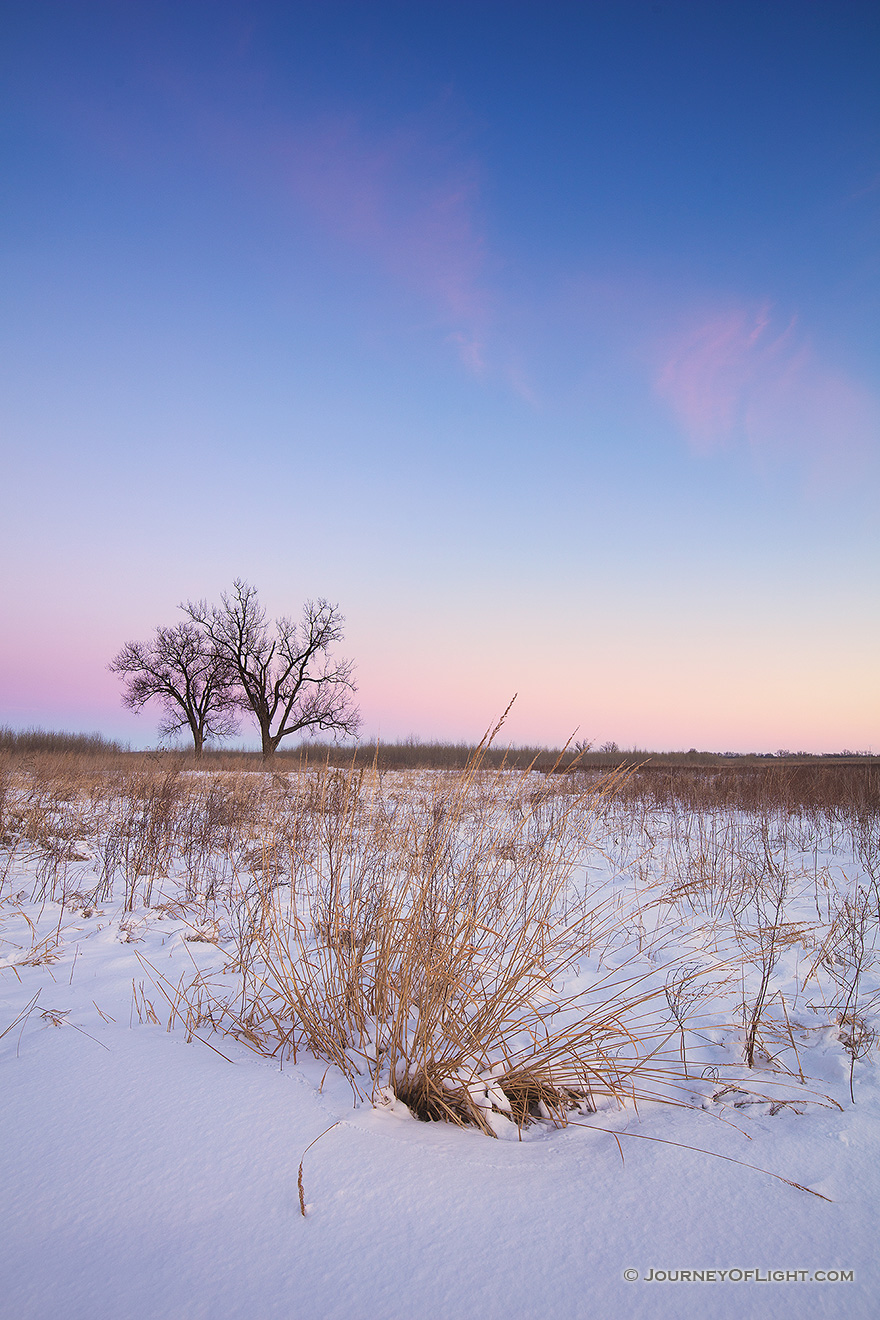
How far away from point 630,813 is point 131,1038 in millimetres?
8440

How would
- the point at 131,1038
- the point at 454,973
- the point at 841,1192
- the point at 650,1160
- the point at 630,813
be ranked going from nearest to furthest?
1. the point at 841,1192
2. the point at 650,1160
3. the point at 454,973
4. the point at 131,1038
5. the point at 630,813

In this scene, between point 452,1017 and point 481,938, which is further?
point 481,938

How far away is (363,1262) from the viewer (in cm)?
132

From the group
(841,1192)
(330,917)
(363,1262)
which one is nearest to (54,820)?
(330,917)

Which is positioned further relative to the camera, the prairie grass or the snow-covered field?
the prairie grass

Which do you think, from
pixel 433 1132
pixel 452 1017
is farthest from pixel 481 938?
pixel 433 1132

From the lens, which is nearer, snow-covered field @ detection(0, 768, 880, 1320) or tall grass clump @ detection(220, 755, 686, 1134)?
snow-covered field @ detection(0, 768, 880, 1320)

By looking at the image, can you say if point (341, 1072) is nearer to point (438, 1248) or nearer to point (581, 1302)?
point (438, 1248)

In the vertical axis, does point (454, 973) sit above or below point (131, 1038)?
above

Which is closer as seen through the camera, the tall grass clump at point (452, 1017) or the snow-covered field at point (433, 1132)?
the snow-covered field at point (433, 1132)

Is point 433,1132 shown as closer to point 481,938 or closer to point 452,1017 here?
point 452,1017

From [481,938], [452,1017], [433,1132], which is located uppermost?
[481,938]

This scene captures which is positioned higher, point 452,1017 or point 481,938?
point 481,938

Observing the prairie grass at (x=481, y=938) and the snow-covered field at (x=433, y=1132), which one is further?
the prairie grass at (x=481, y=938)
